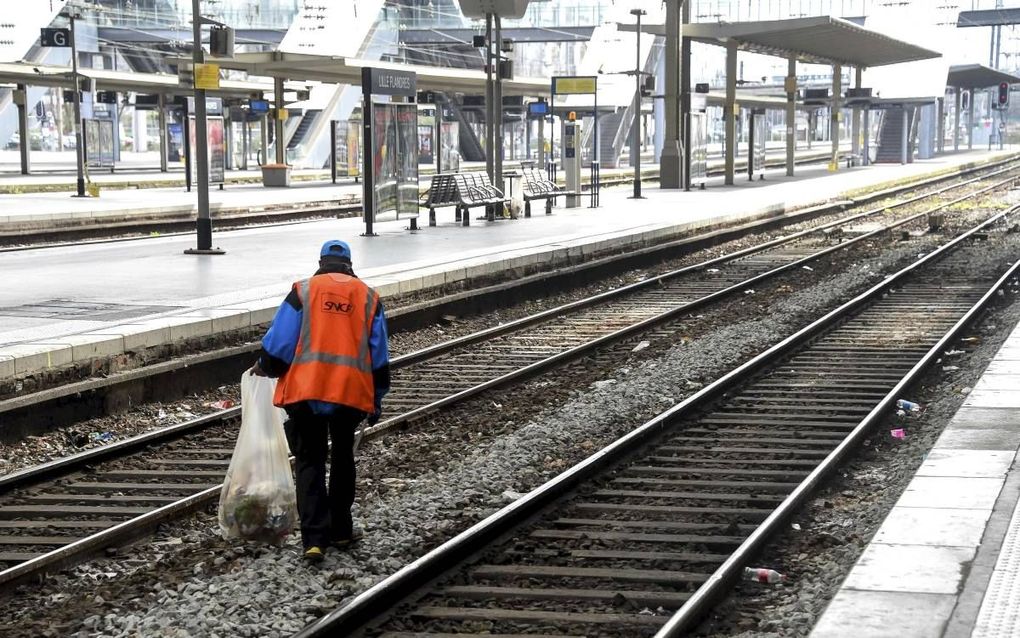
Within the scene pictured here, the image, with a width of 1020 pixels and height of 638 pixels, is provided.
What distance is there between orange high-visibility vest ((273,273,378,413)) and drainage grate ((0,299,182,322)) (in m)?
6.28

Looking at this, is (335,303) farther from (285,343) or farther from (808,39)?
(808,39)

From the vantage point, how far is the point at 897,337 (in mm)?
13750

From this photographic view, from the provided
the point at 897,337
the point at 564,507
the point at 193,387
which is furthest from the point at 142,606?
the point at 897,337

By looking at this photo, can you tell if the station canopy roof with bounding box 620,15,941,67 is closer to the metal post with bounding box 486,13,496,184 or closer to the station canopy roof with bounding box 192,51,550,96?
the station canopy roof with bounding box 192,51,550,96

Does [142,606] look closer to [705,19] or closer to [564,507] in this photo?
[564,507]

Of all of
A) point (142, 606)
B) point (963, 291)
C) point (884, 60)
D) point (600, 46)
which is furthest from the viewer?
point (600, 46)

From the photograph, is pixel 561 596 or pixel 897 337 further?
pixel 897 337

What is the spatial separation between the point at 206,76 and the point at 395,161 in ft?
18.8

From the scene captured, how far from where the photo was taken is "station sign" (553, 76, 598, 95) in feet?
102

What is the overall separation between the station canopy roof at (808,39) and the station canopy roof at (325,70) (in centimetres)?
642

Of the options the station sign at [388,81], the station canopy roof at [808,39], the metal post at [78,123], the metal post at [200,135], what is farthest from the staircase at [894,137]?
the metal post at [200,135]

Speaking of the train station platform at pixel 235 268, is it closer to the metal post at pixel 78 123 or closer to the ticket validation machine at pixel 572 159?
the ticket validation machine at pixel 572 159

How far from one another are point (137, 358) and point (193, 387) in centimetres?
49

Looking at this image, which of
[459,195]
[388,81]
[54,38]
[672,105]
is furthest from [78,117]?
[672,105]
